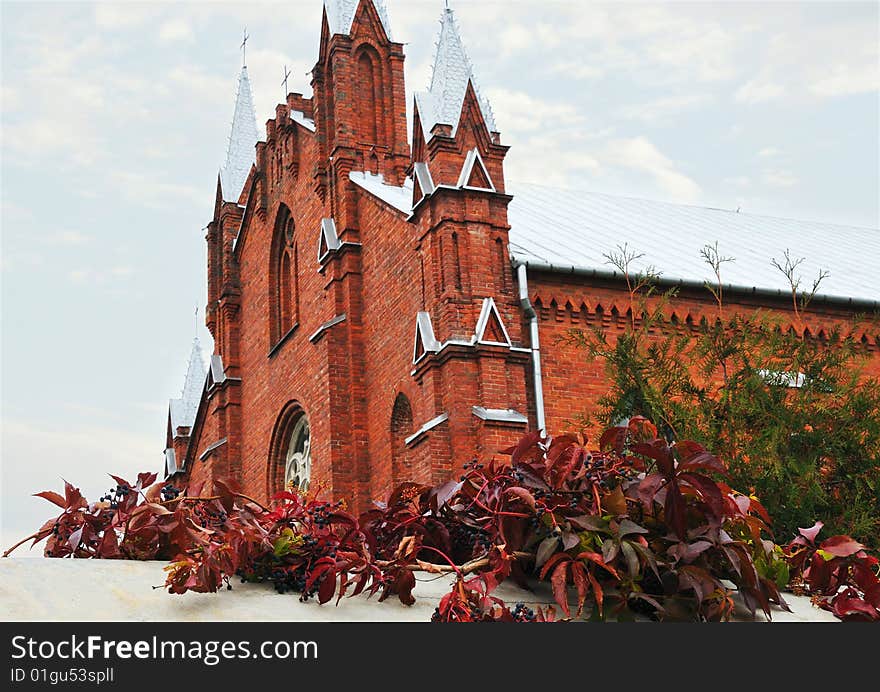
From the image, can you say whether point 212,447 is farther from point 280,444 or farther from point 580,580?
point 580,580

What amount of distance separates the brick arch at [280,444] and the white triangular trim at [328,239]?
11.1 ft

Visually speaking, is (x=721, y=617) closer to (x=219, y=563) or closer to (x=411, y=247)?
(x=219, y=563)

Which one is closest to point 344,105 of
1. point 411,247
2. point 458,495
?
point 411,247

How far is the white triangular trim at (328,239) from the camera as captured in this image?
22094 millimetres

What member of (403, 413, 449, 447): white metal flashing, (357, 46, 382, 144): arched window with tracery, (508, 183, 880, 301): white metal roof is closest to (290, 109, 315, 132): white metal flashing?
(357, 46, 382, 144): arched window with tracery

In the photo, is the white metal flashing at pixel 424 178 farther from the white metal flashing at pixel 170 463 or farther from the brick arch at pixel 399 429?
the white metal flashing at pixel 170 463

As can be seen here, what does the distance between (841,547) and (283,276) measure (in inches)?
894

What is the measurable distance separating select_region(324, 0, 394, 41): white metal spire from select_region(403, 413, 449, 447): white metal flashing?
9.33 m

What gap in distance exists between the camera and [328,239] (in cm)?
2219

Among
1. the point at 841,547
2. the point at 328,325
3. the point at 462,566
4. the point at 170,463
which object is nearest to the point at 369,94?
the point at 328,325

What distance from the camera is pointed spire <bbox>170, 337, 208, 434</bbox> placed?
1238 inches

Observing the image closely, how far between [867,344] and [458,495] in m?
19.5

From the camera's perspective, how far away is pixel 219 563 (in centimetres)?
295

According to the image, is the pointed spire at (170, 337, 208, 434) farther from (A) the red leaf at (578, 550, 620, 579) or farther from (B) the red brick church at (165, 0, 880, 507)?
(A) the red leaf at (578, 550, 620, 579)
